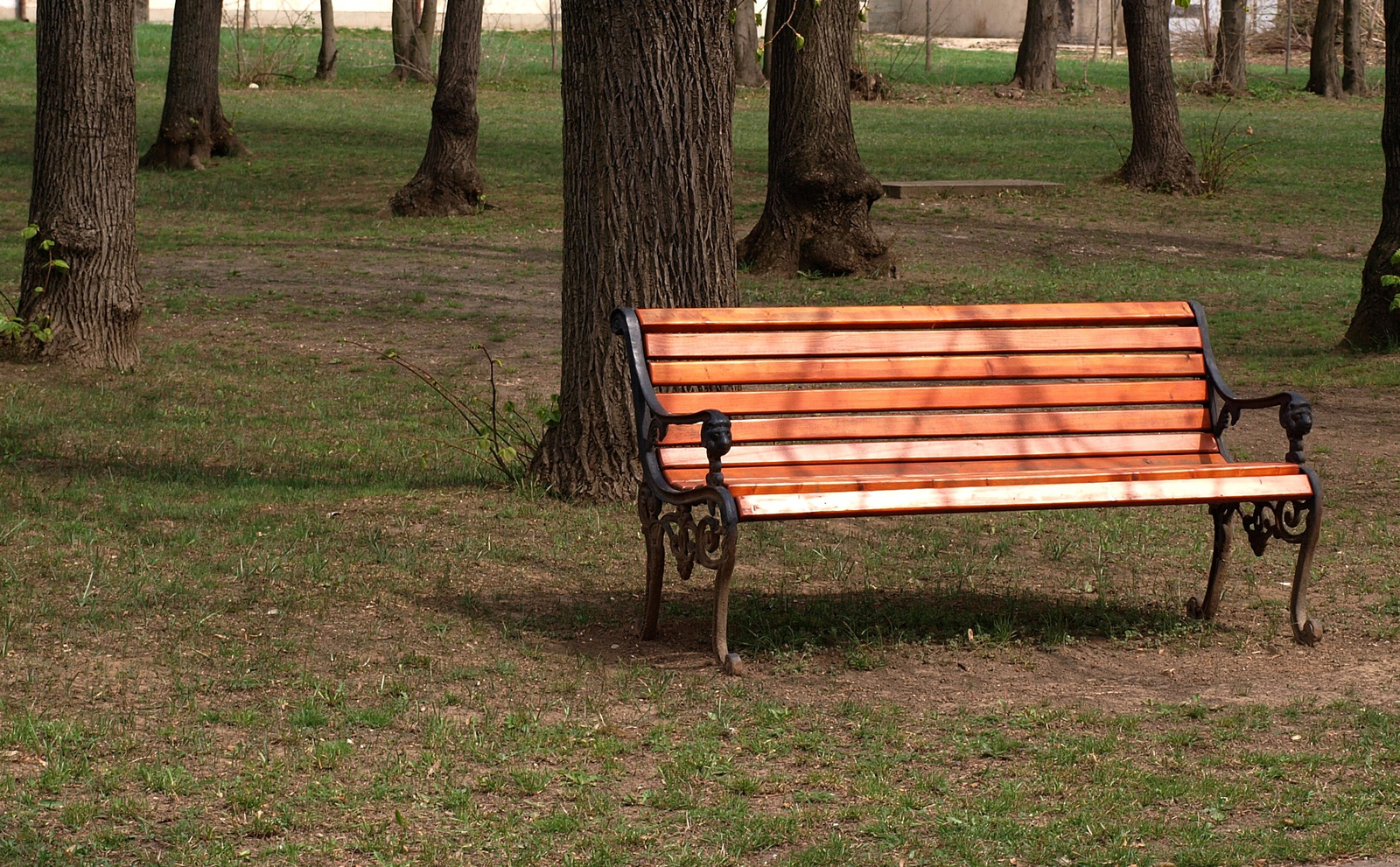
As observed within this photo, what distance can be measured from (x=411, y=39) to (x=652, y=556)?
1065 inches

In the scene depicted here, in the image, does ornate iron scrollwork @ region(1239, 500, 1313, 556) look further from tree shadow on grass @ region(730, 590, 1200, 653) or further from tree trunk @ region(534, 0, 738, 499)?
tree trunk @ region(534, 0, 738, 499)

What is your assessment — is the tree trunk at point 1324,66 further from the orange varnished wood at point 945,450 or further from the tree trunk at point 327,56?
the orange varnished wood at point 945,450

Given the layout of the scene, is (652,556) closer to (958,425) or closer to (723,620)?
(723,620)

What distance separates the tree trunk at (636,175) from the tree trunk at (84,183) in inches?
154

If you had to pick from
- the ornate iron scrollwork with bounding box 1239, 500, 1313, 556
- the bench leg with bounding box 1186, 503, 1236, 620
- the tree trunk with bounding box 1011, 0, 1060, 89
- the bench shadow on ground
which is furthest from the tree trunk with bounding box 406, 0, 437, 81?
the ornate iron scrollwork with bounding box 1239, 500, 1313, 556

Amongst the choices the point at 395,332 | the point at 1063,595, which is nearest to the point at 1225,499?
the point at 1063,595

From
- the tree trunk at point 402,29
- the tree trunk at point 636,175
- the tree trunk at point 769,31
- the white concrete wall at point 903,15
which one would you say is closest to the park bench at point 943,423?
the tree trunk at point 636,175

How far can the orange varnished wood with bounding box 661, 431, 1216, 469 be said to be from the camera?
533cm

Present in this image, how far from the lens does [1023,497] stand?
16.0 ft

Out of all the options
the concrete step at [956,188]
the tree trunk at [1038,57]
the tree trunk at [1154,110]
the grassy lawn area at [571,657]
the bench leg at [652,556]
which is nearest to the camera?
the grassy lawn area at [571,657]

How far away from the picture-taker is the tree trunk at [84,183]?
932 centimetres

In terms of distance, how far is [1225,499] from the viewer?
5.06 m

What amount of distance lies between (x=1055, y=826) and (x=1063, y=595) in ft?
7.16

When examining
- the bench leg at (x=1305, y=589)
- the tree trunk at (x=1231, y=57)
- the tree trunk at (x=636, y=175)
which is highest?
the tree trunk at (x=1231, y=57)
